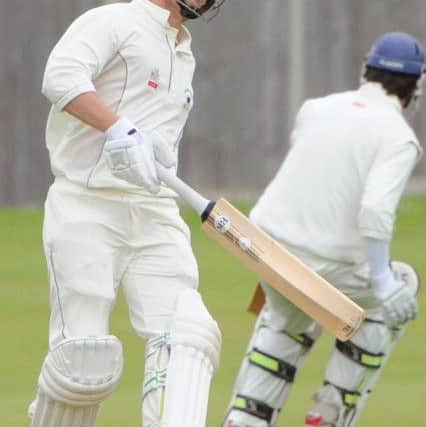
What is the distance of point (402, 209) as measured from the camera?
51.1ft

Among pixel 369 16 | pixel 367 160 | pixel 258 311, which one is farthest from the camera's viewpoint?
pixel 369 16

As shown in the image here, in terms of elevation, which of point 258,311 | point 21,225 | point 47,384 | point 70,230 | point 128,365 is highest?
point 70,230

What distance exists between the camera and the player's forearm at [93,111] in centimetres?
613

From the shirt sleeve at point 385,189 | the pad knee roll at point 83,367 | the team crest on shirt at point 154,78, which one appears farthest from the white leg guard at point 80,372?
the shirt sleeve at point 385,189

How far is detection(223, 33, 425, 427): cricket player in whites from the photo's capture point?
788 centimetres

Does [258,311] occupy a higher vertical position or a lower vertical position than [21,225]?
higher

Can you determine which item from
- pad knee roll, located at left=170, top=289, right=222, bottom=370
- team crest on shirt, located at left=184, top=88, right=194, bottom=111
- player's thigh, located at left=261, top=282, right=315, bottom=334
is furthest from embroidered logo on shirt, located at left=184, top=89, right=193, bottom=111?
player's thigh, located at left=261, top=282, right=315, bottom=334

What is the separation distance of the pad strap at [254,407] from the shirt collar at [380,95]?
4.35ft

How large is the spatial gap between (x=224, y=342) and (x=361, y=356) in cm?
257

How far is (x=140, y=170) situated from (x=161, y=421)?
31.4 inches

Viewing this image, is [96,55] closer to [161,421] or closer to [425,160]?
[161,421]

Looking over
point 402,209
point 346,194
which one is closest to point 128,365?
point 346,194

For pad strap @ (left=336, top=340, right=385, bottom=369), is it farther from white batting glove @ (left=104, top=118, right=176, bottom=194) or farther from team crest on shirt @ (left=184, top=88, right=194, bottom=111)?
white batting glove @ (left=104, top=118, right=176, bottom=194)

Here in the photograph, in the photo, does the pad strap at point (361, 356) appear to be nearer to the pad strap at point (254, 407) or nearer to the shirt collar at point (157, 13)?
the pad strap at point (254, 407)
